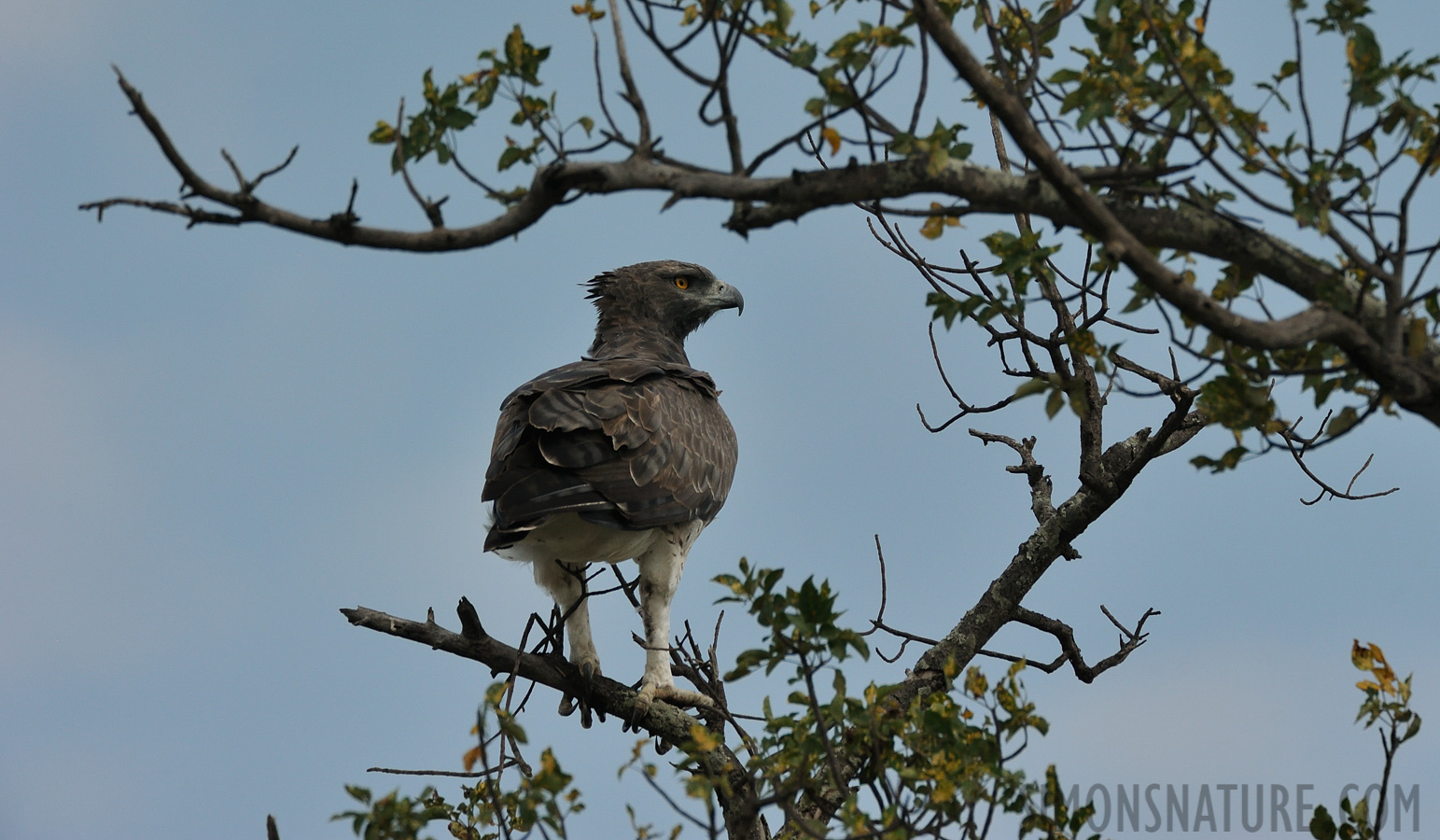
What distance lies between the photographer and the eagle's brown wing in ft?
18.7

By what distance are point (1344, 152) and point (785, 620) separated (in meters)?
2.06

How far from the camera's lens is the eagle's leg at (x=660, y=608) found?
20.8ft

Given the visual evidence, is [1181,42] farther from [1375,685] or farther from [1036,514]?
[1036,514]

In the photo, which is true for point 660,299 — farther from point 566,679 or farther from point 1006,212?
point 1006,212

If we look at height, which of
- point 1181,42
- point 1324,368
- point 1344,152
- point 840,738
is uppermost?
point 1181,42

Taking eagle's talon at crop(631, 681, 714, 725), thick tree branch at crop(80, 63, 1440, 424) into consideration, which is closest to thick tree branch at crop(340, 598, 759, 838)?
eagle's talon at crop(631, 681, 714, 725)

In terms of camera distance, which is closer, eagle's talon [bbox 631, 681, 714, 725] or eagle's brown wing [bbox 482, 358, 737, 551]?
eagle's brown wing [bbox 482, 358, 737, 551]

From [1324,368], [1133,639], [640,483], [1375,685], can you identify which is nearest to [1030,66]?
[1324,368]

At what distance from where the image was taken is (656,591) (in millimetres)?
6504

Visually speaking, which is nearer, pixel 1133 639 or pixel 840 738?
pixel 840 738

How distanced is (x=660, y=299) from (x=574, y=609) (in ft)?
9.25

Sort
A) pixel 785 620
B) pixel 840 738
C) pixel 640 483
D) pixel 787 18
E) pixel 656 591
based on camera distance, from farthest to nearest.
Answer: pixel 656 591 < pixel 640 483 < pixel 840 738 < pixel 785 620 < pixel 787 18

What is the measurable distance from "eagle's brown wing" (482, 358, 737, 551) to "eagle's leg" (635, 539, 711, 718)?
0.24 m

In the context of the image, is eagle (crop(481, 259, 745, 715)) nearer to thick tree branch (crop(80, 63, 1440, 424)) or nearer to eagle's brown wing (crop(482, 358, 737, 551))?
eagle's brown wing (crop(482, 358, 737, 551))
